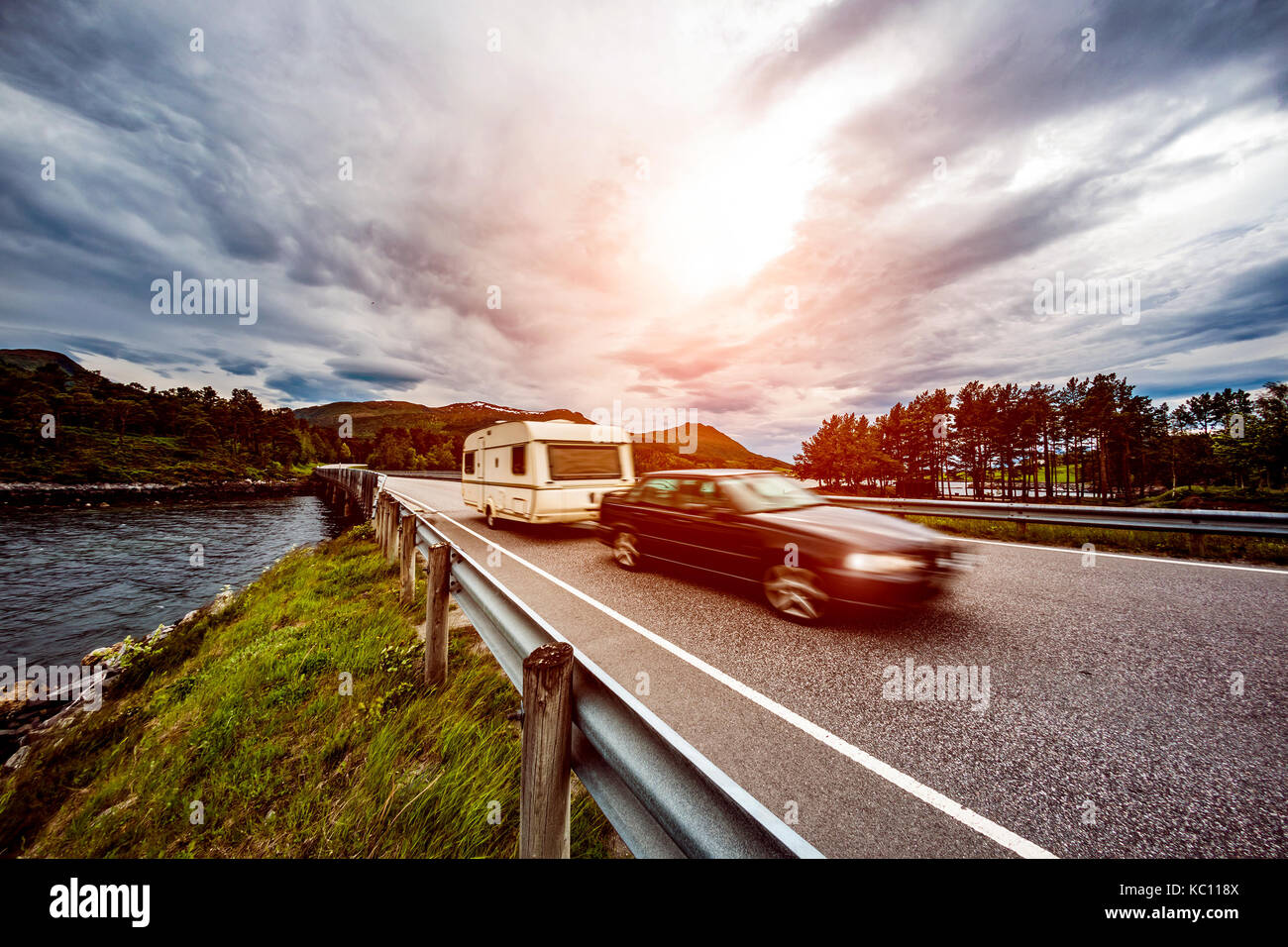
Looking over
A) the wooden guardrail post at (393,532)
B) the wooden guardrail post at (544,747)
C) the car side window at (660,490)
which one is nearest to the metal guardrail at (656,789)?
the wooden guardrail post at (544,747)

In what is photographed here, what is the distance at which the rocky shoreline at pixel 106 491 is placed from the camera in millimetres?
33406

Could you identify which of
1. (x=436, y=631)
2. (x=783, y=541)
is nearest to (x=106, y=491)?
(x=436, y=631)

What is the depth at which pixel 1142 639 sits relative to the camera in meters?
3.65

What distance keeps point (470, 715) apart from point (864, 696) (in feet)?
9.17

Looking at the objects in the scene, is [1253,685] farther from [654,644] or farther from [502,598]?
[502,598]

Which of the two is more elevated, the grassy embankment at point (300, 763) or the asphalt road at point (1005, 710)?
the asphalt road at point (1005, 710)

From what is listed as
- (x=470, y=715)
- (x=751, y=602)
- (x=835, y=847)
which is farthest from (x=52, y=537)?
(x=835, y=847)

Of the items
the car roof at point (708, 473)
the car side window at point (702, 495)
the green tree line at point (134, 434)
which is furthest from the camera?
the green tree line at point (134, 434)

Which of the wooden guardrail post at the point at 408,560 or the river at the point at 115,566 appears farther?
the river at the point at 115,566

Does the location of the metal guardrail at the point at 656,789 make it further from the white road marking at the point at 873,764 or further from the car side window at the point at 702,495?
the car side window at the point at 702,495

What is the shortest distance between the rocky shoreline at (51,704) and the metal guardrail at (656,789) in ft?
22.9

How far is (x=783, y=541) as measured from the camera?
14.8 ft

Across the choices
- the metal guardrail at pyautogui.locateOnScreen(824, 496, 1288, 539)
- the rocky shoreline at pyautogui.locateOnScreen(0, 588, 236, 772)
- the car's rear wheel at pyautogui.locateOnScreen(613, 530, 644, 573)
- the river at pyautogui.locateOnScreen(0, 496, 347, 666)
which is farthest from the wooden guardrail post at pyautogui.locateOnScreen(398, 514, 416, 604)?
the river at pyautogui.locateOnScreen(0, 496, 347, 666)

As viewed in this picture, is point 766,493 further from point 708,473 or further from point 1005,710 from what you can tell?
point 1005,710
